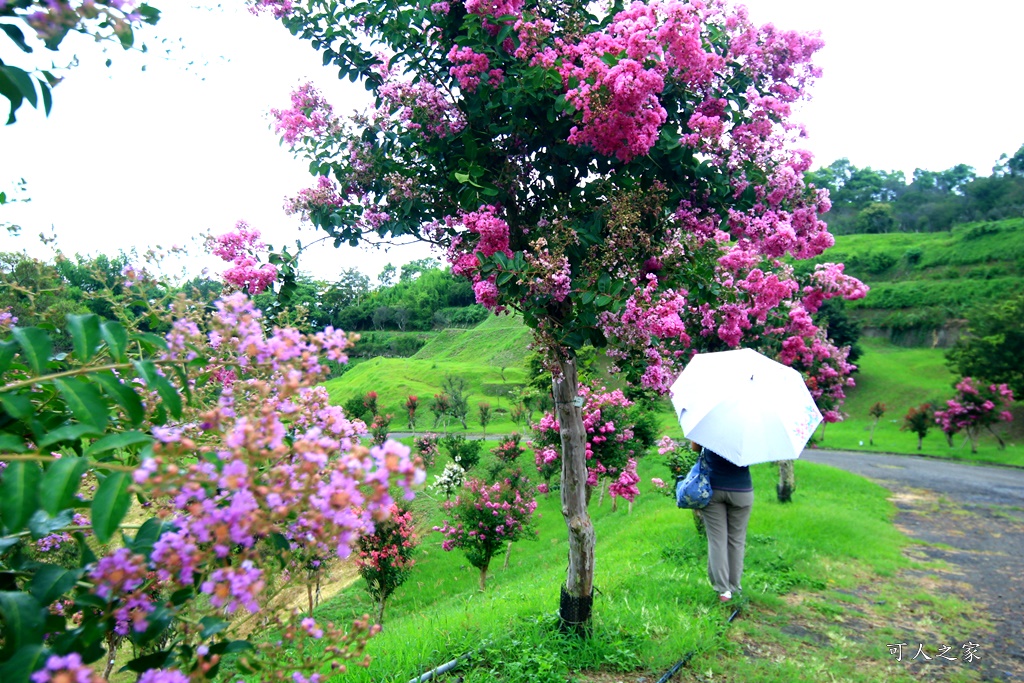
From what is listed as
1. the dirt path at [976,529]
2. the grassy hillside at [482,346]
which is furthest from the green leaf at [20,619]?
the grassy hillside at [482,346]

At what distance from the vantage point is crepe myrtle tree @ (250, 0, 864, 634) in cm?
A: 305

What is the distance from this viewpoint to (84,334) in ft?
3.84

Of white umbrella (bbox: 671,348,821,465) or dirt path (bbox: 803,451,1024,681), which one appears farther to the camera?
dirt path (bbox: 803,451,1024,681)

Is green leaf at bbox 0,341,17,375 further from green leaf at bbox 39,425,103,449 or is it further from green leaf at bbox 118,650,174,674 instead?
green leaf at bbox 118,650,174,674

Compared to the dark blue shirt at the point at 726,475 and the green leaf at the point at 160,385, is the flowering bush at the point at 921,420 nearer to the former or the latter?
the dark blue shirt at the point at 726,475

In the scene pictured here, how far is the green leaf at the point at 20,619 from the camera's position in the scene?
3.14 feet

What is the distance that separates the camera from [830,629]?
4.69 meters

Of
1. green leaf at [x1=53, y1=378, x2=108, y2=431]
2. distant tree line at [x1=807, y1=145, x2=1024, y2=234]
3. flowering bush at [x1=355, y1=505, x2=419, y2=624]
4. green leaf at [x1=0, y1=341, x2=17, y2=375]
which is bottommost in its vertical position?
flowering bush at [x1=355, y1=505, x2=419, y2=624]

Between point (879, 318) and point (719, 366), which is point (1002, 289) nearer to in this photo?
point (879, 318)

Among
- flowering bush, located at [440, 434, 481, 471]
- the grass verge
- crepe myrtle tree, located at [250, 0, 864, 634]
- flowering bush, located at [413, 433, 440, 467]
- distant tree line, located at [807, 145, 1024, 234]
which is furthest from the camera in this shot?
distant tree line, located at [807, 145, 1024, 234]

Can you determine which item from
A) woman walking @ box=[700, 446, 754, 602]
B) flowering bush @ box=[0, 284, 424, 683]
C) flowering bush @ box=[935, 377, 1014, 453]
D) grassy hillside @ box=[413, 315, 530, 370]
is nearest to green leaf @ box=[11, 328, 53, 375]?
flowering bush @ box=[0, 284, 424, 683]

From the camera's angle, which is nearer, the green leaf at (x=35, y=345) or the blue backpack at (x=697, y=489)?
the green leaf at (x=35, y=345)

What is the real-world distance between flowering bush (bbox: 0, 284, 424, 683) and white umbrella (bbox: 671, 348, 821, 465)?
149 inches

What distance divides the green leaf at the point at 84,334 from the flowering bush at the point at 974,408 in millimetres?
27171
